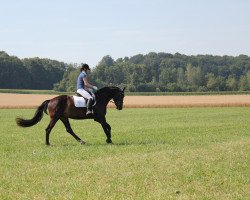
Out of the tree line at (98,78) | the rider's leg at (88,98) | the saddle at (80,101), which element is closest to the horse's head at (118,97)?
the saddle at (80,101)

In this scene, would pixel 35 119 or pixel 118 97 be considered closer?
pixel 35 119

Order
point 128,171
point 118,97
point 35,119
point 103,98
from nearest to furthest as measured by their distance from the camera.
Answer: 1. point 128,171
2. point 35,119
3. point 103,98
4. point 118,97

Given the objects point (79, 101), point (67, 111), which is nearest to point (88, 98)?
point (79, 101)

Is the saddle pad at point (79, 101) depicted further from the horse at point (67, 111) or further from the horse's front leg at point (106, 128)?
the horse's front leg at point (106, 128)

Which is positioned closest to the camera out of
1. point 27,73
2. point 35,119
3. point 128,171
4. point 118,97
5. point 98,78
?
point 128,171

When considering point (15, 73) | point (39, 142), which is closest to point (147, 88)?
point (15, 73)

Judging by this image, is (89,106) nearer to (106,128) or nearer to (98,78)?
(106,128)

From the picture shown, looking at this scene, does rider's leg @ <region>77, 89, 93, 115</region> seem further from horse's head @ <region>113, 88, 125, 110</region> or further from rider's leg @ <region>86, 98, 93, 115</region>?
horse's head @ <region>113, 88, 125, 110</region>

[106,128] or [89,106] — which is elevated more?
[89,106]

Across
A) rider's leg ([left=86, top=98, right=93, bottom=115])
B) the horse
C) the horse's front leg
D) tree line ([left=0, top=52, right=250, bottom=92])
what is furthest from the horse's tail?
tree line ([left=0, top=52, right=250, bottom=92])

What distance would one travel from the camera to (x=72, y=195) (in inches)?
361

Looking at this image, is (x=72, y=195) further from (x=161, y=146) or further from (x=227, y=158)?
(x=161, y=146)

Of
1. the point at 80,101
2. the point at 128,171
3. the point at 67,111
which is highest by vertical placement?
the point at 80,101

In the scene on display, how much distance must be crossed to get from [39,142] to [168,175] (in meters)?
9.54
